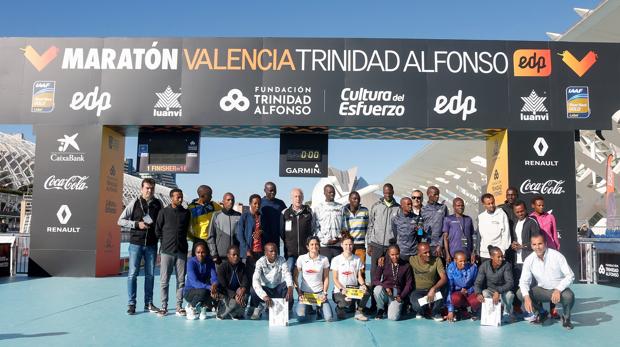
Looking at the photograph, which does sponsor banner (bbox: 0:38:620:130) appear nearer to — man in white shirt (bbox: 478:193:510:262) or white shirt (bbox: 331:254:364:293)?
man in white shirt (bbox: 478:193:510:262)

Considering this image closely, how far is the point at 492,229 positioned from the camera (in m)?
7.06

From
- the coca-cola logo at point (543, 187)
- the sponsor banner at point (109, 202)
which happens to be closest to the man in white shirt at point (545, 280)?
the coca-cola logo at point (543, 187)

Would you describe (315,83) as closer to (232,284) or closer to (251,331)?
(232,284)

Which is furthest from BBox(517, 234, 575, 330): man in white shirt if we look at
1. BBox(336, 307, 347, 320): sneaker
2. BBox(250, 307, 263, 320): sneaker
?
BBox(250, 307, 263, 320): sneaker

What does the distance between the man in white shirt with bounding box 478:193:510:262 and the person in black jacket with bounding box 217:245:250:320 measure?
331cm

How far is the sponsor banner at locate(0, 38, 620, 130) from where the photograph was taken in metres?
10.8

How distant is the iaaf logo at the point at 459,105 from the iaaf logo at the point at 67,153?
25.9 ft

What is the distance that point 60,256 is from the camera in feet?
36.0

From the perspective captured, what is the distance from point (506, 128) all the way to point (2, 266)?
1130 centimetres

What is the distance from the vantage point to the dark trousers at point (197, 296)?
20.9 feet

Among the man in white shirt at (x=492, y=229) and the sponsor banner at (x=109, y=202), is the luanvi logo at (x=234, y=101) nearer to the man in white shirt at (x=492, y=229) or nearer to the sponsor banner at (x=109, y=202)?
the sponsor banner at (x=109, y=202)

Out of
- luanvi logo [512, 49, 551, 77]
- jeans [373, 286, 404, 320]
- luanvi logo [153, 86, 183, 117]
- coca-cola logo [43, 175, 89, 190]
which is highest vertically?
luanvi logo [512, 49, 551, 77]

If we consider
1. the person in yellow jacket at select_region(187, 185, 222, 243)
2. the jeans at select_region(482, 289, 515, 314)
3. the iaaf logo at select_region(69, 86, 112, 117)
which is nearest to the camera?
the jeans at select_region(482, 289, 515, 314)

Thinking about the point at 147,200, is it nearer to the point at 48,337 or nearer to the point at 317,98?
the point at 48,337
